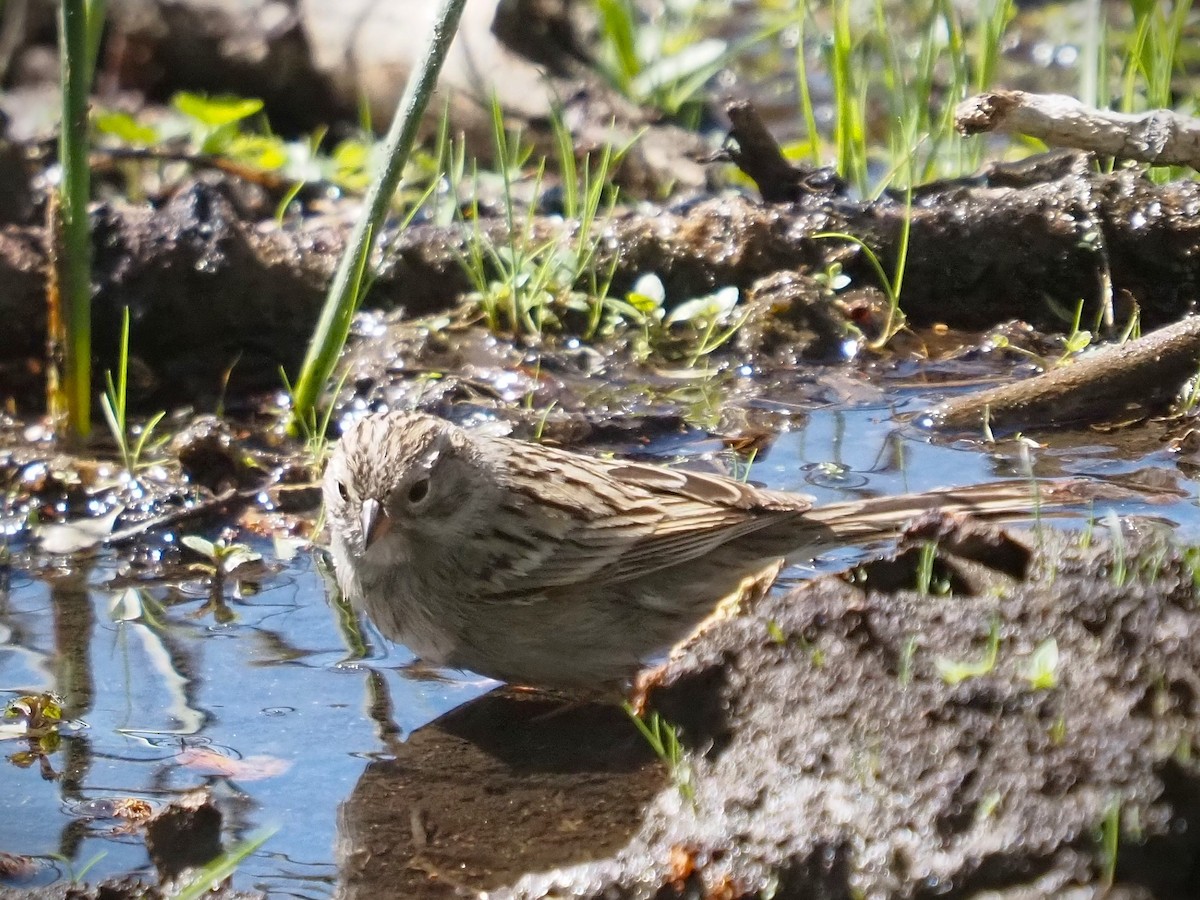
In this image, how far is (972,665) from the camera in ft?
10.2

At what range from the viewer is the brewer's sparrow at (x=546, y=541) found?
15.1 ft

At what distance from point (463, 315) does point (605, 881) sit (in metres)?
3.85

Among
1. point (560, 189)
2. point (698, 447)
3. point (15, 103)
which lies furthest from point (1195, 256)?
point (15, 103)

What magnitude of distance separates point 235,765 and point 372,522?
33.1 inches

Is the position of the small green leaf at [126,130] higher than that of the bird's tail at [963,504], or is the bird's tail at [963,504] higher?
the small green leaf at [126,130]

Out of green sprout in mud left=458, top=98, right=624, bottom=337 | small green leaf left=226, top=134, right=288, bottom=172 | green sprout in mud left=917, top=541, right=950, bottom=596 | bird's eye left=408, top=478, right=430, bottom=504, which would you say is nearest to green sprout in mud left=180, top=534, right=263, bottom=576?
bird's eye left=408, top=478, right=430, bottom=504

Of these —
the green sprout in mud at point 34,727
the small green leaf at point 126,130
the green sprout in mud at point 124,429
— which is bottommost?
the green sprout in mud at point 34,727

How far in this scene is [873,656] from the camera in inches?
126

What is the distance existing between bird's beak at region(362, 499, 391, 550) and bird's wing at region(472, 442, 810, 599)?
0.36 m

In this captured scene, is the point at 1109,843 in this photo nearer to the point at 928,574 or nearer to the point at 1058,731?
the point at 1058,731

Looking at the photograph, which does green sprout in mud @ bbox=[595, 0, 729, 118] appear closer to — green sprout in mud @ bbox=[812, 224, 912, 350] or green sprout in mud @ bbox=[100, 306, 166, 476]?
green sprout in mud @ bbox=[812, 224, 912, 350]

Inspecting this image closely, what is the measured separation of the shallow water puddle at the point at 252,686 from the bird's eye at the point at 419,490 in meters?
0.44

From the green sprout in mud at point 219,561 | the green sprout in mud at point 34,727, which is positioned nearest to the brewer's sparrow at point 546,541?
the green sprout in mud at point 219,561

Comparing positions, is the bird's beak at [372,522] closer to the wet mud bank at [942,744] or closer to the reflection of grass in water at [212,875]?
the wet mud bank at [942,744]
